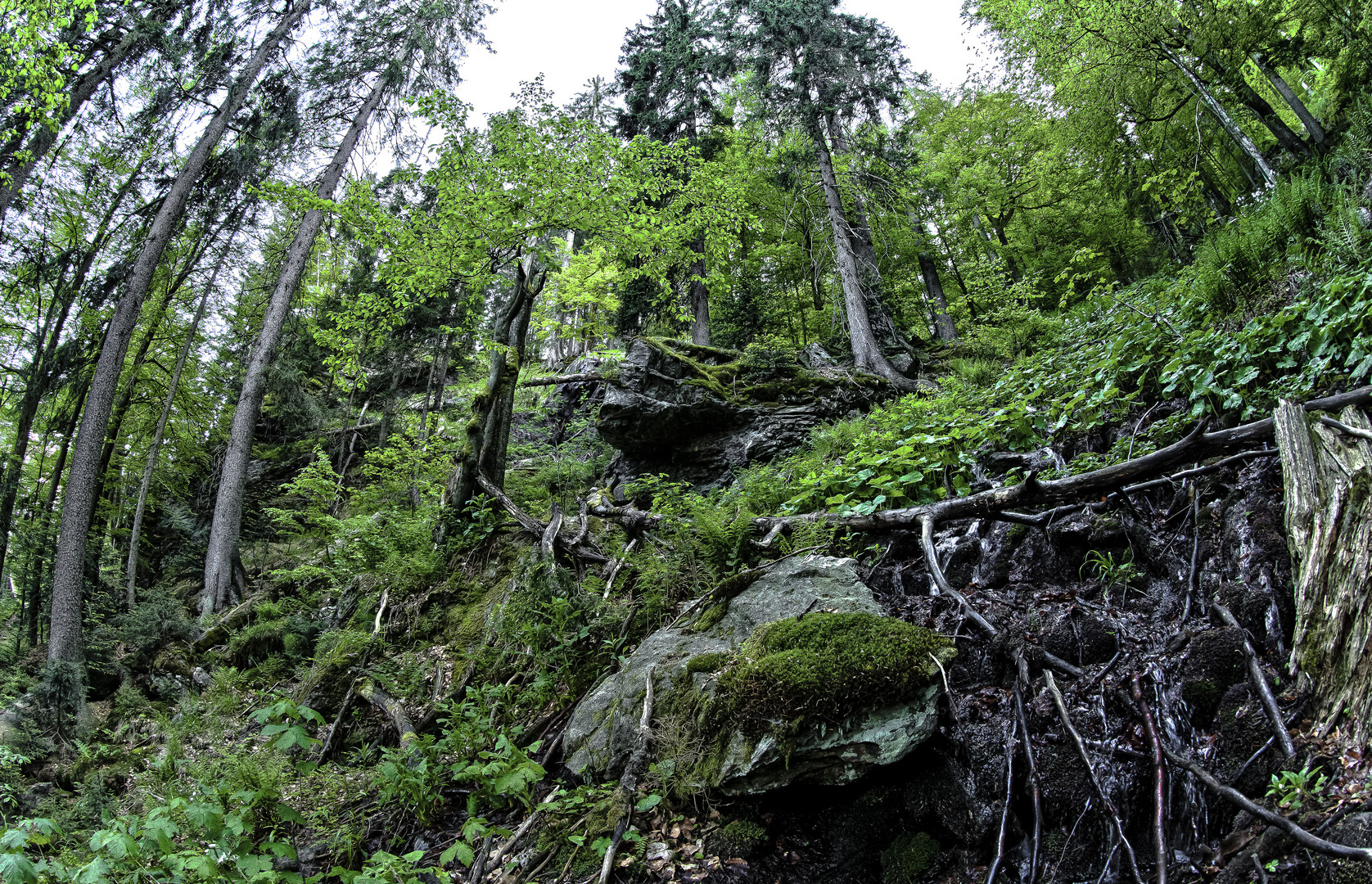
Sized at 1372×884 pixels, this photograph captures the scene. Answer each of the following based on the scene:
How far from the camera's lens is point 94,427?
9516mm

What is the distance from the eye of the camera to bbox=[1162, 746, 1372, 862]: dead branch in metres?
1.53

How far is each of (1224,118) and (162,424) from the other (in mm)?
21447

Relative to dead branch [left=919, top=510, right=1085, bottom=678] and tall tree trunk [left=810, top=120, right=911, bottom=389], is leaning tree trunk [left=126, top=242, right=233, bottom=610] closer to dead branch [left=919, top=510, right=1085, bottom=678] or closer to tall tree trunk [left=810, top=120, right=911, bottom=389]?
tall tree trunk [left=810, top=120, right=911, bottom=389]

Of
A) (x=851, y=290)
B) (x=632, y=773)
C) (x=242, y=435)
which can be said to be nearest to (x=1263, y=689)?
(x=632, y=773)

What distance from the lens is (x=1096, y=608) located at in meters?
3.16

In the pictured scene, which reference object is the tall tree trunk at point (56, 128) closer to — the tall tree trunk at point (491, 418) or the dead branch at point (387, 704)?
the tall tree trunk at point (491, 418)

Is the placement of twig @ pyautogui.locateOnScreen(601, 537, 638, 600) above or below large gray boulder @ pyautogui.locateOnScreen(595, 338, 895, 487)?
below

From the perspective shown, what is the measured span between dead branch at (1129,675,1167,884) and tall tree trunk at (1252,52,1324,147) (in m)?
9.82

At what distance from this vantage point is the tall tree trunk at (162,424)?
1298 cm

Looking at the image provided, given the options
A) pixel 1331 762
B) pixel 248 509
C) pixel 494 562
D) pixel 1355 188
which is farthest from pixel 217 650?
pixel 1355 188

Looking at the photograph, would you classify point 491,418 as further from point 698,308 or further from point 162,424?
point 162,424

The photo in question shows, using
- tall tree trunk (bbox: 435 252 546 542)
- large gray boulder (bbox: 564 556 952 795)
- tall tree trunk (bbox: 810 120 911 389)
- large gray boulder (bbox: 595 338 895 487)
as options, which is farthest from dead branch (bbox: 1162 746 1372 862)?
tall tree trunk (bbox: 810 120 911 389)

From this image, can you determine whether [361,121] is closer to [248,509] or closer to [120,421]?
[120,421]

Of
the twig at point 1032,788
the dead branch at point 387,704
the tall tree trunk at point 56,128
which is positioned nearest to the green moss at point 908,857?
the twig at point 1032,788
